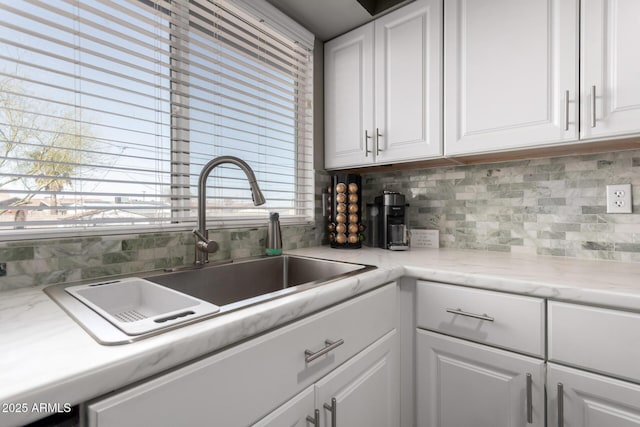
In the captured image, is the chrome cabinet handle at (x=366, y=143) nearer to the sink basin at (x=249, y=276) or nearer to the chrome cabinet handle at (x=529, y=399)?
the sink basin at (x=249, y=276)

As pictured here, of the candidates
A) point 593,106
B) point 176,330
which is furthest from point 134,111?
point 593,106

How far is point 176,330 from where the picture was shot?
58 cm

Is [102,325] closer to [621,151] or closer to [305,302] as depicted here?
[305,302]

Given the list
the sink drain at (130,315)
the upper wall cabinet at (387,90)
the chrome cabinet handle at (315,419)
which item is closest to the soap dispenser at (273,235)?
the upper wall cabinet at (387,90)

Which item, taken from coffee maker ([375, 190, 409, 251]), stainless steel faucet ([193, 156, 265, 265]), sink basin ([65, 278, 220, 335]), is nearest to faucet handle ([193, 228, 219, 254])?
stainless steel faucet ([193, 156, 265, 265])

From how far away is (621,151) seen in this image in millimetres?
1330

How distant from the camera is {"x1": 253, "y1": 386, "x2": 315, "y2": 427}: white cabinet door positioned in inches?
27.7

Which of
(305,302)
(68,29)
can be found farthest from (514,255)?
(68,29)

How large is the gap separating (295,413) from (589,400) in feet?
2.72

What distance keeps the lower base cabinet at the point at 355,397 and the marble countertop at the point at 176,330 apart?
0.20 m

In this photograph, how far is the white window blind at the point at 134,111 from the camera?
2.95ft

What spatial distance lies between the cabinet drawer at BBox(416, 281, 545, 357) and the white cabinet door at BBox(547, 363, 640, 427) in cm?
9

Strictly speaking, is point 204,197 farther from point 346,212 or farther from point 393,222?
point 393,222

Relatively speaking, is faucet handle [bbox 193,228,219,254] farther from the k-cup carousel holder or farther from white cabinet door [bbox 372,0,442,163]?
white cabinet door [bbox 372,0,442,163]
